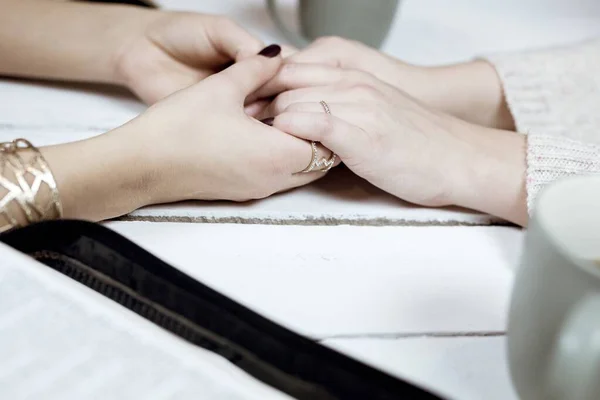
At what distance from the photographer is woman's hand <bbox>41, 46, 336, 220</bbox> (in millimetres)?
461

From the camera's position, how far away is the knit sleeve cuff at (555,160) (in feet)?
1.65

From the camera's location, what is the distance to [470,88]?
639mm

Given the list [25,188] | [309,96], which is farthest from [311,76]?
[25,188]

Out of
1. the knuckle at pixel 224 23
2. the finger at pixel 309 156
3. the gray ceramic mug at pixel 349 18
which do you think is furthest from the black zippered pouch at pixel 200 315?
the gray ceramic mug at pixel 349 18

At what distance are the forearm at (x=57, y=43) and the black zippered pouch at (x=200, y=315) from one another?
0.28 metres

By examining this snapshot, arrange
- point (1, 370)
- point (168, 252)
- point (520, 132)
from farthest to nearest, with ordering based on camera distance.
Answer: point (520, 132)
point (168, 252)
point (1, 370)

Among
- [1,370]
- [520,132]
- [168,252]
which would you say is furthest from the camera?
[520,132]

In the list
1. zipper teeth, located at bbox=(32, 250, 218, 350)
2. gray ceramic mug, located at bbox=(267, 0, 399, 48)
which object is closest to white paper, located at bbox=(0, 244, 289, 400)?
zipper teeth, located at bbox=(32, 250, 218, 350)

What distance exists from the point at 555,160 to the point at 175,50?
13.8 inches

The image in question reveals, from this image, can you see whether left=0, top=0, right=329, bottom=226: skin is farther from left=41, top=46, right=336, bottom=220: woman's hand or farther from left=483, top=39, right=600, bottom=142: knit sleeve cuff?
left=483, top=39, right=600, bottom=142: knit sleeve cuff

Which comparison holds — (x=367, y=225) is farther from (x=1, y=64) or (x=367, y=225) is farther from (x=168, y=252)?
(x=1, y=64)

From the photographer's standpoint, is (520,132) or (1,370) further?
(520,132)

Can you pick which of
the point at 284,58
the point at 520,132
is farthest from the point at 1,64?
the point at 520,132

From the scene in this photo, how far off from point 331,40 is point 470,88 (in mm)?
145
